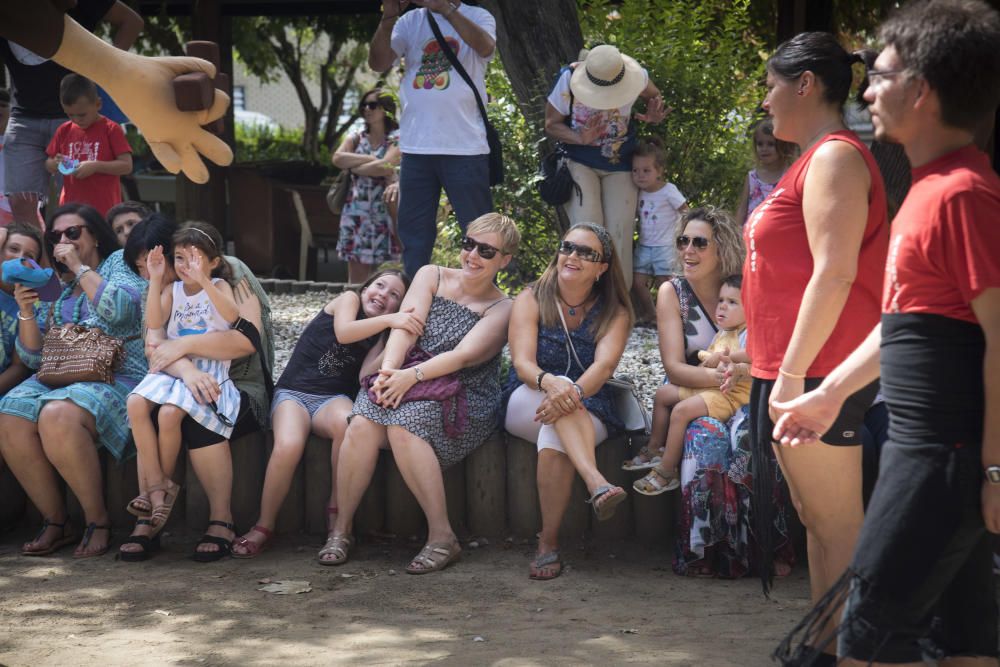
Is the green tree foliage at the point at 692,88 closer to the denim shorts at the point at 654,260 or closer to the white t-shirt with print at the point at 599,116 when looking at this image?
the denim shorts at the point at 654,260

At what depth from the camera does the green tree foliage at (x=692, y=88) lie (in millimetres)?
7453

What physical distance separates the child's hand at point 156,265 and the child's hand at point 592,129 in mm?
2477

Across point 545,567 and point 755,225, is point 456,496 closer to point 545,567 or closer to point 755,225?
point 545,567

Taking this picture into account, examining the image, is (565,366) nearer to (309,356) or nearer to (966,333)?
(309,356)

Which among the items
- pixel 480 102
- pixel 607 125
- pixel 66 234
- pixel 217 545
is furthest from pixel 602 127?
pixel 217 545

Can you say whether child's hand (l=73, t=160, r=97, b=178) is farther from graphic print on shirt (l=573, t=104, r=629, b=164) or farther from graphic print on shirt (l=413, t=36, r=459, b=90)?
graphic print on shirt (l=573, t=104, r=629, b=164)

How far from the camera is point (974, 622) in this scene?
2.56 m

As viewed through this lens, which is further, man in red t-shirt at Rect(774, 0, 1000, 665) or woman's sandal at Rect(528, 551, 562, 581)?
woman's sandal at Rect(528, 551, 562, 581)

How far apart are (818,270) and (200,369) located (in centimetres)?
288

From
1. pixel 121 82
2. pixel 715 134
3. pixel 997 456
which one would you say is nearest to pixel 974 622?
pixel 997 456

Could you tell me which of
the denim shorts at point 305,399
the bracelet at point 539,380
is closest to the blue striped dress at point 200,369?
the denim shorts at point 305,399

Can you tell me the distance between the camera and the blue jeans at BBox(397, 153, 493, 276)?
6.07 m

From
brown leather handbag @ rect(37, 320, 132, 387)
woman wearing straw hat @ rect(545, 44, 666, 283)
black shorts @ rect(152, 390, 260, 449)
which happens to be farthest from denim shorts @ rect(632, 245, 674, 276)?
brown leather handbag @ rect(37, 320, 132, 387)

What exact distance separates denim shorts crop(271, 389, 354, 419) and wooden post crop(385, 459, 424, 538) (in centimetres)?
37
